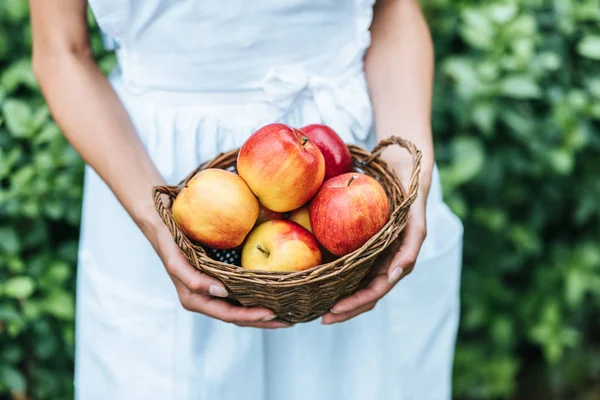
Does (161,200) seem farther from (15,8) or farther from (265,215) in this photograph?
(15,8)

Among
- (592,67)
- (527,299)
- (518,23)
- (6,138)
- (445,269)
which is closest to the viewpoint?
(445,269)

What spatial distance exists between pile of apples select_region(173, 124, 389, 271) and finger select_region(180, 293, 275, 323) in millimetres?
72

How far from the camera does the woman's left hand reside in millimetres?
984

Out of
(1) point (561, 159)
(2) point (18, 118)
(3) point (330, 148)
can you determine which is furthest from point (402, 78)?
(2) point (18, 118)

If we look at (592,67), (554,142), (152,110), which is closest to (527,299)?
(554,142)

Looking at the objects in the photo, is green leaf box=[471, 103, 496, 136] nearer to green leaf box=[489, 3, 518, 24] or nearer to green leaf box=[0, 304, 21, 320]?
green leaf box=[489, 3, 518, 24]

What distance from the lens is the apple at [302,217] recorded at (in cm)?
104

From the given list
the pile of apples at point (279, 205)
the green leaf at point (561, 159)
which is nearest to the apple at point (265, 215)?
the pile of apples at point (279, 205)

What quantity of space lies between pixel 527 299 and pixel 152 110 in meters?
1.43

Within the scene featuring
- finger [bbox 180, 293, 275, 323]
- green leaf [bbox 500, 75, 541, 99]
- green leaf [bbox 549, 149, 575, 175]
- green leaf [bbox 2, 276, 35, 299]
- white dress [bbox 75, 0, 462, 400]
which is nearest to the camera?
finger [bbox 180, 293, 275, 323]

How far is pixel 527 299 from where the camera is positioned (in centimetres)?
204

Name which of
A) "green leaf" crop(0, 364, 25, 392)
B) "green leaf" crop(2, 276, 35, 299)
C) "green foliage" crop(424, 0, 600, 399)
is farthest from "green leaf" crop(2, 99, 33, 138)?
"green foliage" crop(424, 0, 600, 399)

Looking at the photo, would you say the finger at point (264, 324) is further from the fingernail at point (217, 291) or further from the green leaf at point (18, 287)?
the green leaf at point (18, 287)

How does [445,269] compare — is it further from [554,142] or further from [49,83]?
[49,83]
